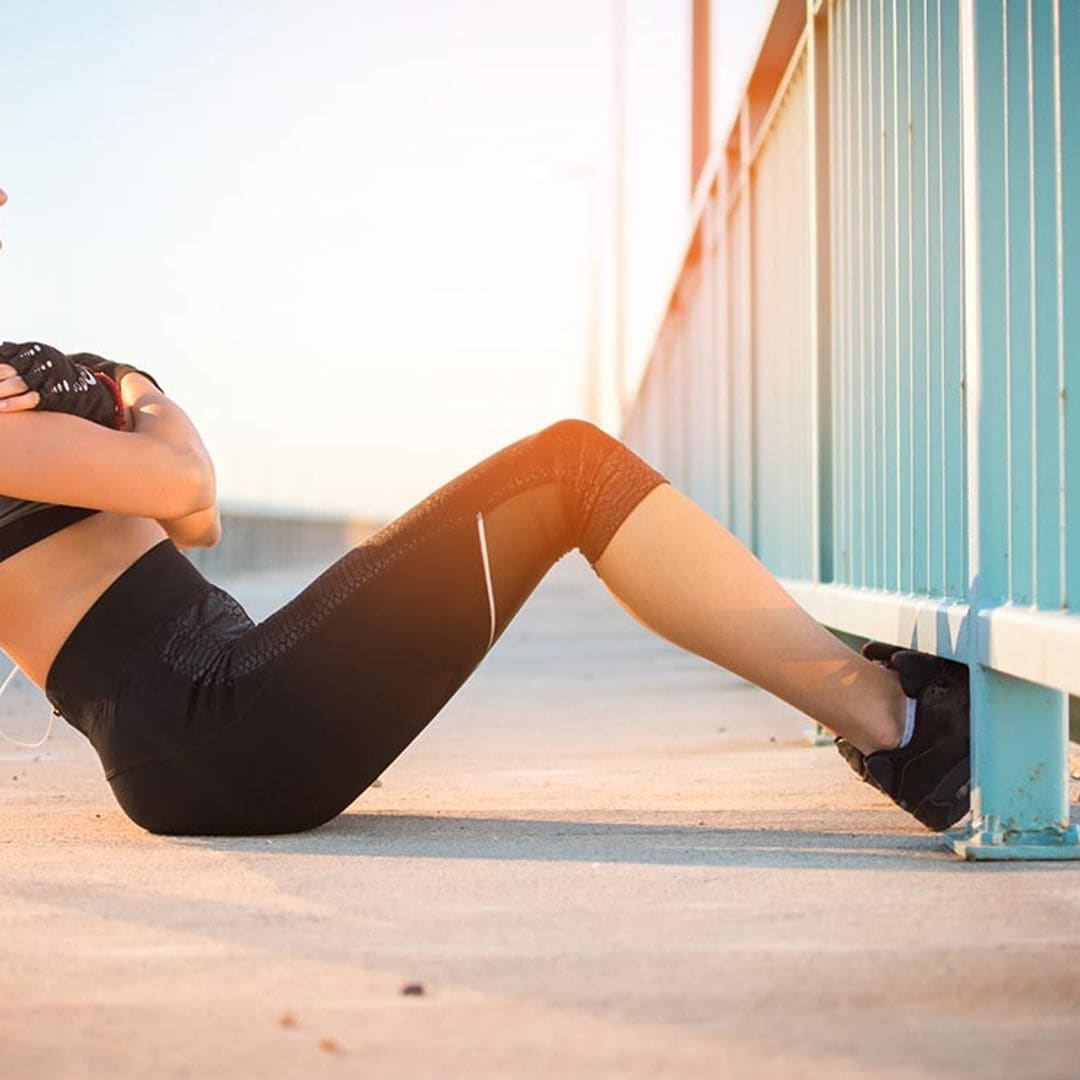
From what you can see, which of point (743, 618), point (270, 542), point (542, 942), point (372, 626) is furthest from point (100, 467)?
point (270, 542)

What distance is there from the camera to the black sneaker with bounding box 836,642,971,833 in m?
2.74

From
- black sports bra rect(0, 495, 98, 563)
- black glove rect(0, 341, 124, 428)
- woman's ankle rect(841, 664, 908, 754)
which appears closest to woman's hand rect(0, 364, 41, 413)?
black glove rect(0, 341, 124, 428)

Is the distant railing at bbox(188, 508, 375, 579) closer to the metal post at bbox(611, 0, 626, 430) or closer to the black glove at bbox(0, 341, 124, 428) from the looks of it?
the metal post at bbox(611, 0, 626, 430)

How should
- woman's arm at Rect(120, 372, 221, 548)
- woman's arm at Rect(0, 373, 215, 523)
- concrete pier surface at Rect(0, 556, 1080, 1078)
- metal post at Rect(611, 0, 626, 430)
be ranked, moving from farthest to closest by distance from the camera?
metal post at Rect(611, 0, 626, 430) < woman's arm at Rect(120, 372, 221, 548) < woman's arm at Rect(0, 373, 215, 523) < concrete pier surface at Rect(0, 556, 1080, 1078)

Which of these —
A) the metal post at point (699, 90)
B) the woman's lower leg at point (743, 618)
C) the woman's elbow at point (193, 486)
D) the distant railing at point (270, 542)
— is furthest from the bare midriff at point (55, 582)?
the distant railing at point (270, 542)

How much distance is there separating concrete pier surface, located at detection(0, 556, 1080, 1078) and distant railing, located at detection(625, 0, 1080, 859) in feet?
1.00

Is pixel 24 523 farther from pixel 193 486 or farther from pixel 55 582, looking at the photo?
pixel 193 486

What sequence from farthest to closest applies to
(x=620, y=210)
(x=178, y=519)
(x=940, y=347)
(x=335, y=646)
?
(x=620, y=210) < (x=940, y=347) < (x=178, y=519) < (x=335, y=646)

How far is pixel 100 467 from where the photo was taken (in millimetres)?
2682

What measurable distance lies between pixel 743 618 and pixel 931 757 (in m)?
0.35

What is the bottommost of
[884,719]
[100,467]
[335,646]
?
[884,719]

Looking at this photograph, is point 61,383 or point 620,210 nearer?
point 61,383

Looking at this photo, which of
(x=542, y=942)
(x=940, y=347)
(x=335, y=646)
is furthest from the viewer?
(x=940, y=347)

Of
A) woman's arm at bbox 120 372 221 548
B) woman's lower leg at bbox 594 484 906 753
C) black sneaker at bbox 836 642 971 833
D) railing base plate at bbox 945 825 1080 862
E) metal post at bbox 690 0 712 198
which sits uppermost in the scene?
metal post at bbox 690 0 712 198
